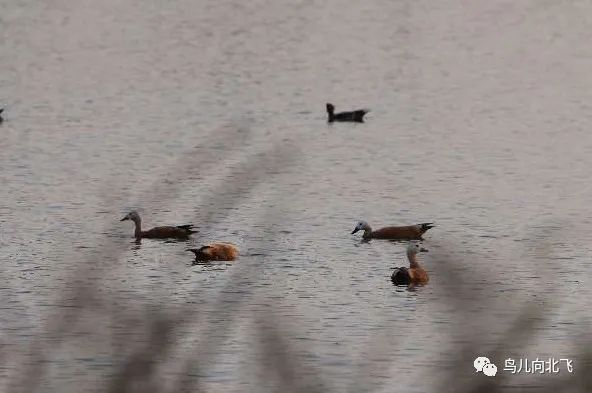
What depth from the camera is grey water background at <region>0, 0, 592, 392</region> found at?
289 centimetres

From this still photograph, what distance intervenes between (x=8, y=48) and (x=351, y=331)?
43.2 metres

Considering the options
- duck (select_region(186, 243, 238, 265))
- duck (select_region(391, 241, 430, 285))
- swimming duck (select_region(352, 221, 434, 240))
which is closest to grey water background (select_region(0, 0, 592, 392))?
duck (select_region(391, 241, 430, 285))

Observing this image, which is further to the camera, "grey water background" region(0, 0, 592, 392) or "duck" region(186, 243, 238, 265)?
"duck" region(186, 243, 238, 265)

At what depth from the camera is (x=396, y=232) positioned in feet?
70.9

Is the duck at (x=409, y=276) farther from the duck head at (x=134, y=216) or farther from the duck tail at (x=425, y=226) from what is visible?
the duck head at (x=134, y=216)

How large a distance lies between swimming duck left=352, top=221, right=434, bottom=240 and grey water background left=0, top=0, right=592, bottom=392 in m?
0.28

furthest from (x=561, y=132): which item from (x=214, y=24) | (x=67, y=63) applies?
(x=214, y=24)

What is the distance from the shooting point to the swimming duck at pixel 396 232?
21.4m

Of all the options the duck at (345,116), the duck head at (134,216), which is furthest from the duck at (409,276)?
the duck at (345,116)

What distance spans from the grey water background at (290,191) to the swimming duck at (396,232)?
0.28m

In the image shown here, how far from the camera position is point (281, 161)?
117 inches

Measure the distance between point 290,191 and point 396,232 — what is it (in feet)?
7.98

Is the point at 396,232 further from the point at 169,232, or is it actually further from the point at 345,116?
the point at 345,116

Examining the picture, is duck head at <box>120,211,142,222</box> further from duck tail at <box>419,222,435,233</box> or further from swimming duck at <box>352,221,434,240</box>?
duck tail at <box>419,222,435,233</box>
